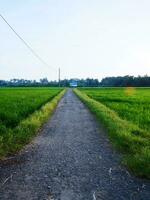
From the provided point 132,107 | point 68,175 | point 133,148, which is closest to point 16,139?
point 133,148

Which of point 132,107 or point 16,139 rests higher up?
point 16,139

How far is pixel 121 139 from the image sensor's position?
10625 mm

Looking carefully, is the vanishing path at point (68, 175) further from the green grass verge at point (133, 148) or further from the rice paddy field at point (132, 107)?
the rice paddy field at point (132, 107)

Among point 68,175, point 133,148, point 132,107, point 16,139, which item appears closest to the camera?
point 68,175

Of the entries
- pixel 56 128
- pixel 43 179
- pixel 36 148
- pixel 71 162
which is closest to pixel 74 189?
pixel 43 179

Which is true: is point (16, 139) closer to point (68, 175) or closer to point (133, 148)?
point (133, 148)

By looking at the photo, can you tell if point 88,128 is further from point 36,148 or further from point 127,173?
point 127,173

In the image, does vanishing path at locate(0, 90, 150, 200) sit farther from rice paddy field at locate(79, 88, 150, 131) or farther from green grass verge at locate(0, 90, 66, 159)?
rice paddy field at locate(79, 88, 150, 131)

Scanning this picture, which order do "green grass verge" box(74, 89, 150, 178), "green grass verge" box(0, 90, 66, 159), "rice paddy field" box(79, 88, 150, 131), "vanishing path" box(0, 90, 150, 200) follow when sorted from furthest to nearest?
"rice paddy field" box(79, 88, 150, 131), "green grass verge" box(0, 90, 66, 159), "green grass verge" box(74, 89, 150, 178), "vanishing path" box(0, 90, 150, 200)

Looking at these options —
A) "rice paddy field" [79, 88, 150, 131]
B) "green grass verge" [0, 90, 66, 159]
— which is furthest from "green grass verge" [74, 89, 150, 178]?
"green grass verge" [0, 90, 66, 159]

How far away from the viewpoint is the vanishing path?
225 inches

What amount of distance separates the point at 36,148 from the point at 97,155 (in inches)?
76.8

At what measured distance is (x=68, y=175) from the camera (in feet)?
22.3

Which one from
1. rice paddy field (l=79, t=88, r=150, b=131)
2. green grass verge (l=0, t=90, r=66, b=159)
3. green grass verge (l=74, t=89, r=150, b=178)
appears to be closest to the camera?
green grass verge (l=74, t=89, r=150, b=178)
